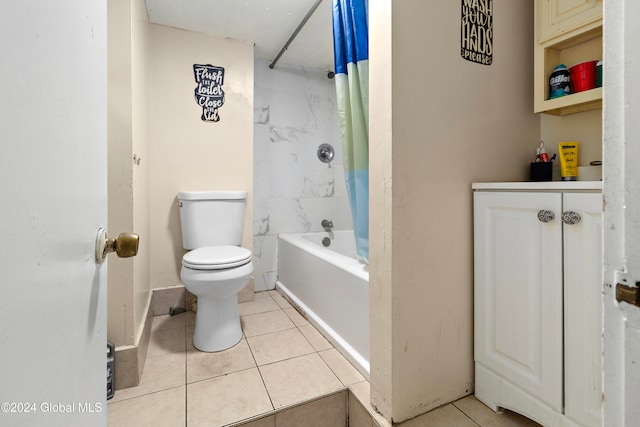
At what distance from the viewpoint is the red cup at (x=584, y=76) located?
3.63 ft

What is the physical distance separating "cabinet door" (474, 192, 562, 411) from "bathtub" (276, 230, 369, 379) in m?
0.49

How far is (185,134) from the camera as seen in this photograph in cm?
214

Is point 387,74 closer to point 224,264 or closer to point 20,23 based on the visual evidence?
point 20,23

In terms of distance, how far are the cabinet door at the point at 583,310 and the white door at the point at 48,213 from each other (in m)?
1.20

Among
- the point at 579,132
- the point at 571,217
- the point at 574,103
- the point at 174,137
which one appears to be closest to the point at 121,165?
the point at 174,137

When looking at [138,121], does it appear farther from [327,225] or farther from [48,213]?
[327,225]

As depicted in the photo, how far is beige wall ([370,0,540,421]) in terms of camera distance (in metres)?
1.03

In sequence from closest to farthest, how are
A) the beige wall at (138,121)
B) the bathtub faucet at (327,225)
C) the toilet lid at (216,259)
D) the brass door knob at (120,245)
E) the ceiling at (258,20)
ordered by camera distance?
the brass door knob at (120,245) < the beige wall at (138,121) < the toilet lid at (216,259) < the ceiling at (258,20) < the bathtub faucet at (327,225)

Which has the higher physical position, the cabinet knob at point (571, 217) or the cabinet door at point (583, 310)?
the cabinet knob at point (571, 217)

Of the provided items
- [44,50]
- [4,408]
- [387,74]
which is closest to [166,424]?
[4,408]

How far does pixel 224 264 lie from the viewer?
60.8 inches

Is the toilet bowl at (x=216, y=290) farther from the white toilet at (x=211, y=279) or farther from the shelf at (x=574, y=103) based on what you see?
the shelf at (x=574, y=103)

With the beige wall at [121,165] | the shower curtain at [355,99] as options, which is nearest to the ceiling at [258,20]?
the shower curtain at [355,99]

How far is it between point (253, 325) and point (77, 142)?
5.58ft
